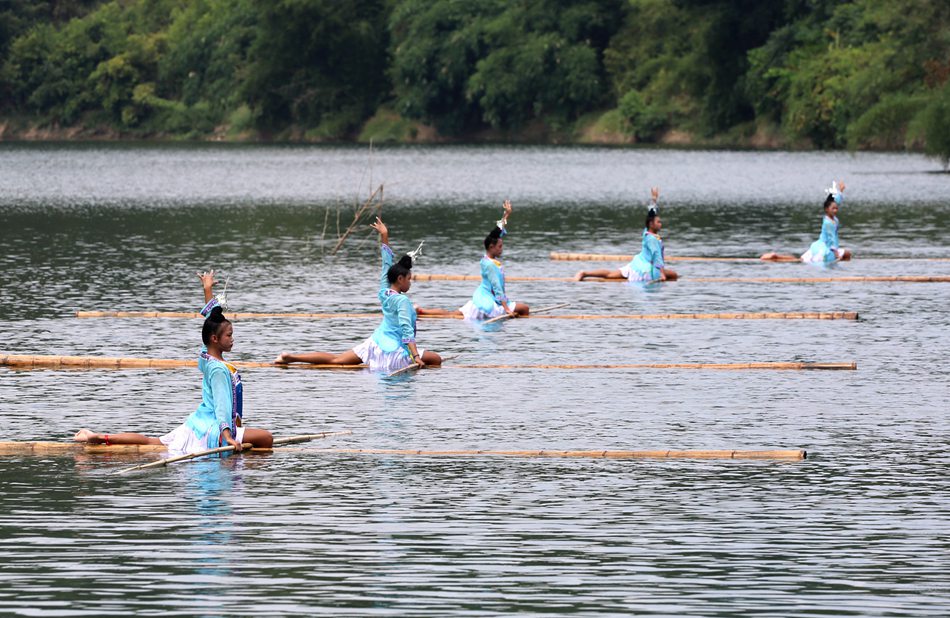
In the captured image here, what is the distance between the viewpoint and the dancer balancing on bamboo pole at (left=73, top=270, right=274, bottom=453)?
1838 cm

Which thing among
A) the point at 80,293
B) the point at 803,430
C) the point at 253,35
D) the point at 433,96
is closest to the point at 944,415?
the point at 803,430

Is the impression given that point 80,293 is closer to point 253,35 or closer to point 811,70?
point 811,70

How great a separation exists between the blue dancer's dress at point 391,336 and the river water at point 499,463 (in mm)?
669

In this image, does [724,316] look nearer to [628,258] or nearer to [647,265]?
[647,265]

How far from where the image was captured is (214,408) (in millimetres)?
18625

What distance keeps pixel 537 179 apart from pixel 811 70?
28.6 metres

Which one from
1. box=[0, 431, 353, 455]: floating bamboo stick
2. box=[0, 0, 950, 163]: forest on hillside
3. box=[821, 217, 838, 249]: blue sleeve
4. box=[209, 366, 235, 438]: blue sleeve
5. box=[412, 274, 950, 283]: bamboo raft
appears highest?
box=[0, 0, 950, 163]: forest on hillside

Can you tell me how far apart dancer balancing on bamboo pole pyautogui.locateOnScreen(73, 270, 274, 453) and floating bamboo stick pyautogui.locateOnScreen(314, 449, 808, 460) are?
1043 millimetres

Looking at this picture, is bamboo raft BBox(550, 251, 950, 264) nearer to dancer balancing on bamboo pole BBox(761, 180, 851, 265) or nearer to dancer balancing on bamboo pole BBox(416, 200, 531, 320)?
dancer balancing on bamboo pole BBox(761, 180, 851, 265)

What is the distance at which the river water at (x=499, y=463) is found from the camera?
45.6 feet

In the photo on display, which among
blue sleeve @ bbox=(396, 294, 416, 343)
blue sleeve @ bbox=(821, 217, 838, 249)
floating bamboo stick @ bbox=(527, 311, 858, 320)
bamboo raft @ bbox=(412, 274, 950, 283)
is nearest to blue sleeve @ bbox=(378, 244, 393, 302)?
blue sleeve @ bbox=(396, 294, 416, 343)

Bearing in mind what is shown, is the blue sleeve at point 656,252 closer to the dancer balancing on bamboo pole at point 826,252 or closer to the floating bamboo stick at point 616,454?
the dancer balancing on bamboo pole at point 826,252

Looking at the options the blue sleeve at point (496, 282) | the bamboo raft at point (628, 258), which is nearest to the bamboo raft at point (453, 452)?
the blue sleeve at point (496, 282)

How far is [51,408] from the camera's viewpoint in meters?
22.2
